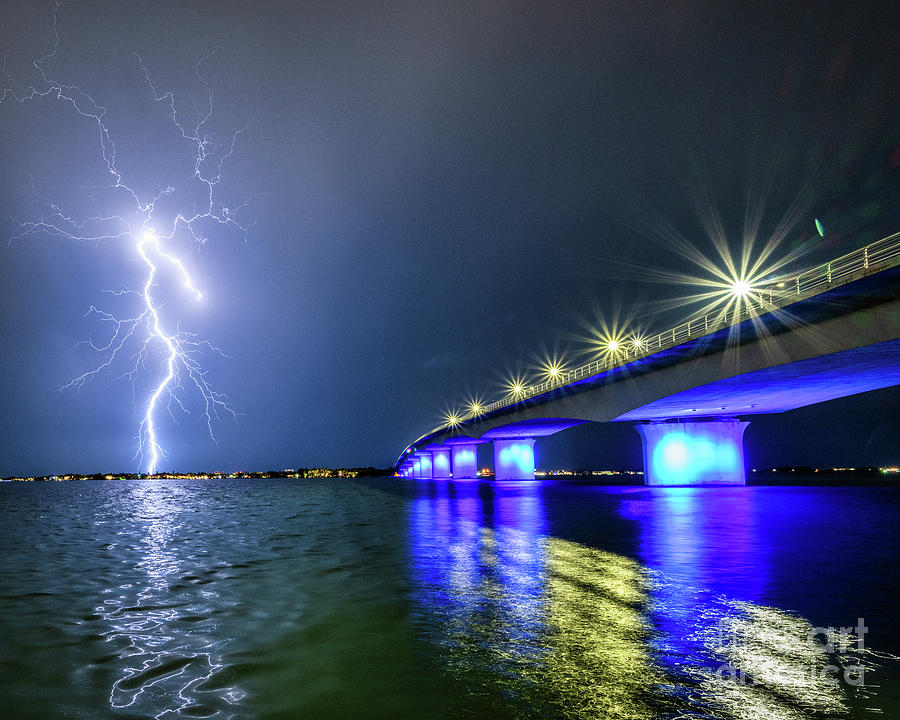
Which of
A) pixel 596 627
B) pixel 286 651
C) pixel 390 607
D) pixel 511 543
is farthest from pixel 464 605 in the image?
pixel 511 543

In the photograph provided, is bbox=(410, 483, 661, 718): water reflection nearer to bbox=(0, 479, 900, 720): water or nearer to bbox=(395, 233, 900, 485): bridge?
bbox=(0, 479, 900, 720): water

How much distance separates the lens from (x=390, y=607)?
8.82 metres

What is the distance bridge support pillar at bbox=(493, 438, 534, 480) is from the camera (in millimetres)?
87938

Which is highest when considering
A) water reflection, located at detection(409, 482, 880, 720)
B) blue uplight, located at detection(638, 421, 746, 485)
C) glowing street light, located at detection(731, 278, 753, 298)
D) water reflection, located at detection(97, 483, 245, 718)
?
glowing street light, located at detection(731, 278, 753, 298)

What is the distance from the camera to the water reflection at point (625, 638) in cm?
484

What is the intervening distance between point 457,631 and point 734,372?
2997cm

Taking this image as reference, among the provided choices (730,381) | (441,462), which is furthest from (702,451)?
(441,462)

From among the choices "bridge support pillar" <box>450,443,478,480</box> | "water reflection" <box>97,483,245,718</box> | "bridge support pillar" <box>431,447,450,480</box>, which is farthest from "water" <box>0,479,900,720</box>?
"bridge support pillar" <box>431,447,450,480</box>

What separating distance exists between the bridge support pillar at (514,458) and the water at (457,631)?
71.8 metres

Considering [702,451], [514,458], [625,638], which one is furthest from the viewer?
[514,458]

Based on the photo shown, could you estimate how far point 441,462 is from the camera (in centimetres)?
12494

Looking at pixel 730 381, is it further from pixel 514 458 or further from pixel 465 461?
pixel 465 461

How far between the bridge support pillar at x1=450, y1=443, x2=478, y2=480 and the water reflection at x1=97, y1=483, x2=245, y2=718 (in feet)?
317

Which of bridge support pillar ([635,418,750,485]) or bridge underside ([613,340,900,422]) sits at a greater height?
bridge underside ([613,340,900,422])
